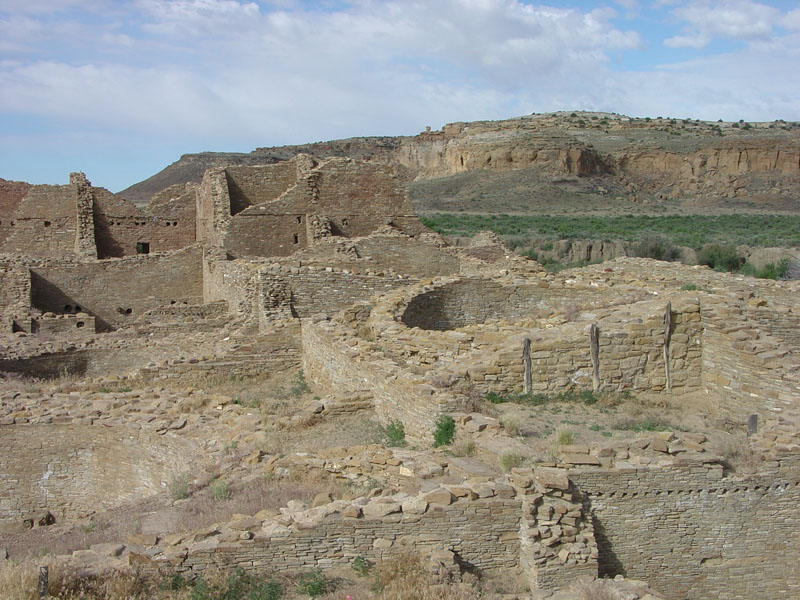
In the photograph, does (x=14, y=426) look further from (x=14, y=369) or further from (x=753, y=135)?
(x=753, y=135)

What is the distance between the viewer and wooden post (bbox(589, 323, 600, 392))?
8.44m

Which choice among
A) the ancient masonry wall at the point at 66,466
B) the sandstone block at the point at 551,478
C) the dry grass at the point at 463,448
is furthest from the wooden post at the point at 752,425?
the ancient masonry wall at the point at 66,466

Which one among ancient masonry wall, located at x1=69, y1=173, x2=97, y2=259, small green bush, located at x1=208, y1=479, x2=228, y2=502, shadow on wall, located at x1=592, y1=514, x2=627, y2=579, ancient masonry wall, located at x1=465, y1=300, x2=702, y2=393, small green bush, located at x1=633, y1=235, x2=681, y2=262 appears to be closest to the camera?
shadow on wall, located at x1=592, y1=514, x2=627, y2=579

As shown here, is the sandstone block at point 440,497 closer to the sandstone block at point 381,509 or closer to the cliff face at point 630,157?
the sandstone block at point 381,509

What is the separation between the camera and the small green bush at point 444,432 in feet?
23.4

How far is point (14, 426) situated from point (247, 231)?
Result: 7834 mm

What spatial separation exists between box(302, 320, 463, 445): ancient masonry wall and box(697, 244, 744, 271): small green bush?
20.4m

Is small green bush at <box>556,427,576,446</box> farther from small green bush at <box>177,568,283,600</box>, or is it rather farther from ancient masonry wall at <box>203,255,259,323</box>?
ancient masonry wall at <box>203,255,259,323</box>

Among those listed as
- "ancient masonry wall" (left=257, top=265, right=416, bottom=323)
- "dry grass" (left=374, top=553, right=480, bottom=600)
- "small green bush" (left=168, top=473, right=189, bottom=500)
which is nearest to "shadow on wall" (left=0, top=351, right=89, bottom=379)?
"ancient masonry wall" (left=257, top=265, right=416, bottom=323)

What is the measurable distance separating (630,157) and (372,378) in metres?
79.4

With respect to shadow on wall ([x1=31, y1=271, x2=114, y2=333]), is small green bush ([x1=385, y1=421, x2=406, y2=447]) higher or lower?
lower

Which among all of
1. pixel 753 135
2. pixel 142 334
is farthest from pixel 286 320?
pixel 753 135

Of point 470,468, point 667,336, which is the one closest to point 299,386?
point 470,468

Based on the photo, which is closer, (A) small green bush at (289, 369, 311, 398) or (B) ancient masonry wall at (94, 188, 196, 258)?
(A) small green bush at (289, 369, 311, 398)
